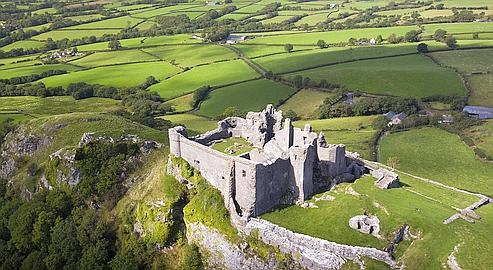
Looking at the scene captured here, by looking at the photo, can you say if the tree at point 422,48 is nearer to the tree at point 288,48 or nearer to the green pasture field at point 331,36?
the green pasture field at point 331,36

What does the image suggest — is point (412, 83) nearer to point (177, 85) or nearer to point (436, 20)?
point (177, 85)

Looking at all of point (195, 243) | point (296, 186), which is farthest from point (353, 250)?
point (195, 243)

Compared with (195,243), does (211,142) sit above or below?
above

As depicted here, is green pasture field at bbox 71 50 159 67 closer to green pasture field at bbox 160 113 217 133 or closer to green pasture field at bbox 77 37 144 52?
green pasture field at bbox 77 37 144 52

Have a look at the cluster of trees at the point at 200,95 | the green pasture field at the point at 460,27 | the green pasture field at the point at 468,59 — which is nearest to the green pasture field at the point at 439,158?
the green pasture field at the point at 468,59

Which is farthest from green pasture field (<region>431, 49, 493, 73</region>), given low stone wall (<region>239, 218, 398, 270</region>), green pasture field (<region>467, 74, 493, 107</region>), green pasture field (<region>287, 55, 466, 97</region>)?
low stone wall (<region>239, 218, 398, 270</region>)
